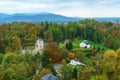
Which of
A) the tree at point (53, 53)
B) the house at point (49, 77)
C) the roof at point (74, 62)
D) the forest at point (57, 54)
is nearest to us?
the house at point (49, 77)

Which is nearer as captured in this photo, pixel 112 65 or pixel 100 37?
pixel 112 65

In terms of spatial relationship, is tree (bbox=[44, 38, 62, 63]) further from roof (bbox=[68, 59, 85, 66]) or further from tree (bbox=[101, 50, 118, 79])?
tree (bbox=[101, 50, 118, 79])

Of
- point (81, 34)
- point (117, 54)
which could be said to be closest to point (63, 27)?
point (81, 34)

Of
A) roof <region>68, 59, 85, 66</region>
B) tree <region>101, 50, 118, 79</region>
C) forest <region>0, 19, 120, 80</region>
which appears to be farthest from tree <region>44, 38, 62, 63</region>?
tree <region>101, 50, 118, 79</region>

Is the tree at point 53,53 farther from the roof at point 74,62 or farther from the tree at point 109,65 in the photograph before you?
the tree at point 109,65

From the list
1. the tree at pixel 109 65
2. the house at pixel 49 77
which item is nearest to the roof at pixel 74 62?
the tree at pixel 109 65

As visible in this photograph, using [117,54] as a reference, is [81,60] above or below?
below

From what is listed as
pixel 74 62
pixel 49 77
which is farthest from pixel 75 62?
pixel 49 77

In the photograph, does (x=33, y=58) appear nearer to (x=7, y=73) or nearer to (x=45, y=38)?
(x=7, y=73)

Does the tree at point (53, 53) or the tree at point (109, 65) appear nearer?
the tree at point (109, 65)

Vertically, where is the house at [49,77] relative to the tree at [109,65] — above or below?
below
